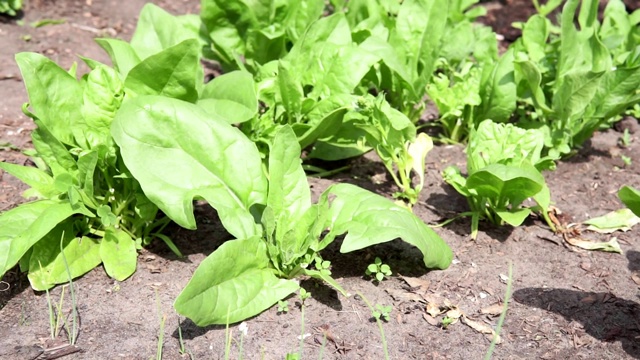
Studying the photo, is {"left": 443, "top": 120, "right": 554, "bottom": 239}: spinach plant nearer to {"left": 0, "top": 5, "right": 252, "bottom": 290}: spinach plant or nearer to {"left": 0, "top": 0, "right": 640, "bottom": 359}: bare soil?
{"left": 0, "top": 0, "right": 640, "bottom": 359}: bare soil

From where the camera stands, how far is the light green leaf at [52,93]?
8.91 ft

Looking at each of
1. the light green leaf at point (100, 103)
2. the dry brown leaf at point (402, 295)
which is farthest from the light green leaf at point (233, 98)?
the dry brown leaf at point (402, 295)

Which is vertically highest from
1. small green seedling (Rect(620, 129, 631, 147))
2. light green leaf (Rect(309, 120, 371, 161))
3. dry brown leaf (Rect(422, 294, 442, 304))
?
light green leaf (Rect(309, 120, 371, 161))

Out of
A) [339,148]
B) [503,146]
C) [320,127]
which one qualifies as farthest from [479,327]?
[339,148]

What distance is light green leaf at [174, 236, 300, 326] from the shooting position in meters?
2.26

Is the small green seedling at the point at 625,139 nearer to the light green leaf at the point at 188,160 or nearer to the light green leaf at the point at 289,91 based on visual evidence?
the light green leaf at the point at 289,91

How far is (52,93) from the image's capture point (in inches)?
110

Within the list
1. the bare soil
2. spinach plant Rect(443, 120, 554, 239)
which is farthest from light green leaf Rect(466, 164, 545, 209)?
the bare soil

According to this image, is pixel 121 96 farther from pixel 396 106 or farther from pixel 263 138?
pixel 396 106

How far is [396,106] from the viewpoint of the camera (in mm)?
3787

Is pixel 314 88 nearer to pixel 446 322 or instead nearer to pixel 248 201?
pixel 248 201

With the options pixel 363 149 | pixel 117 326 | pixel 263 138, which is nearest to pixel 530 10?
pixel 363 149

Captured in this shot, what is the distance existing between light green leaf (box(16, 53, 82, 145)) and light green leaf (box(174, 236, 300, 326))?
869mm

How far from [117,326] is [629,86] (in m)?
2.50
